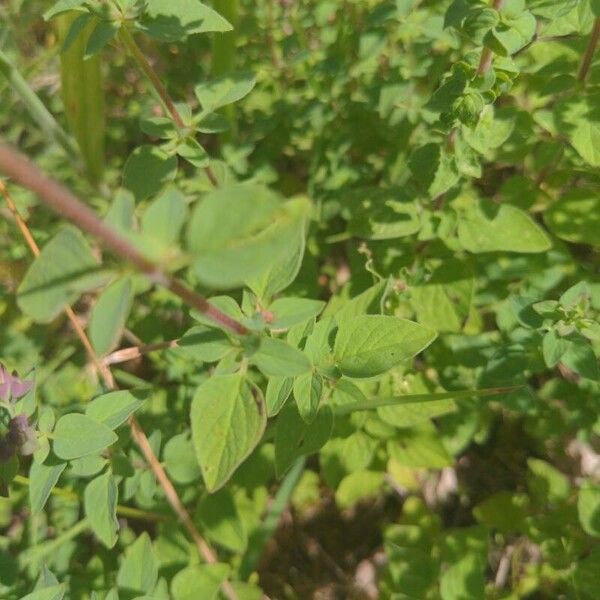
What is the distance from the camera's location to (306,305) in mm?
1170

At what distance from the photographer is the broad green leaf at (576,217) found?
1.87m

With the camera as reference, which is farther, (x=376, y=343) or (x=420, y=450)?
(x=420, y=450)

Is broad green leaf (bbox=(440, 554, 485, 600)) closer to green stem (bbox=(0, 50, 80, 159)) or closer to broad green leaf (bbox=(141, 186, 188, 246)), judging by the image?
broad green leaf (bbox=(141, 186, 188, 246))

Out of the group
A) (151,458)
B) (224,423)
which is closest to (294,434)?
(224,423)

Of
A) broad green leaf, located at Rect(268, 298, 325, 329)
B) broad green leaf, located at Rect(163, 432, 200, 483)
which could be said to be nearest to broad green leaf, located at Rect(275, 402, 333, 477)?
broad green leaf, located at Rect(268, 298, 325, 329)

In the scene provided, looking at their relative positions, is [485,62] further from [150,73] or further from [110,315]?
[110,315]

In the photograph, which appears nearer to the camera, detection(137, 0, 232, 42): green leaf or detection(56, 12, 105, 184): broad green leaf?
detection(137, 0, 232, 42): green leaf

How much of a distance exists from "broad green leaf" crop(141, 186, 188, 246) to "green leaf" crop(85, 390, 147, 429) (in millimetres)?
635

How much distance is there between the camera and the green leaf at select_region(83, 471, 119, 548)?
4.46ft

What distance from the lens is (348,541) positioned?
2416mm

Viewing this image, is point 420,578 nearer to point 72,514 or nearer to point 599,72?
point 72,514

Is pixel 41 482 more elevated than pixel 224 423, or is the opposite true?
pixel 224 423

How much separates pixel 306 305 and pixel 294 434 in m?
0.29

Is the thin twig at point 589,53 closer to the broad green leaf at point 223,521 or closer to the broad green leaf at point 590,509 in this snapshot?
the broad green leaf at point 590,509
